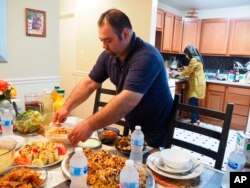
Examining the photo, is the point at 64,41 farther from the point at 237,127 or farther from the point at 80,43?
the point at 237,127

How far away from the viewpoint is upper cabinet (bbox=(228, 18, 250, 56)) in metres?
4.35

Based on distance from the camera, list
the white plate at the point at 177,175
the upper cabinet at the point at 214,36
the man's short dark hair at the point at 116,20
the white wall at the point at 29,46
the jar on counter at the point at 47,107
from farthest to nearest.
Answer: the upper cabinet at the point at 214,36 → the white wall at the point at 29,46 → the jar on counter at the point at 47,107 → the man's short dark hair at the point at 116,20 → the white plate at the point at 177,175

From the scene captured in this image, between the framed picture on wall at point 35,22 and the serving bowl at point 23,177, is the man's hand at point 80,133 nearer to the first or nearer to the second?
the serving bowl at point 23,177

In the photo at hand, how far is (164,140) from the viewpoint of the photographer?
5.14 feet

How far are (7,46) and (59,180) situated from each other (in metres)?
2.24

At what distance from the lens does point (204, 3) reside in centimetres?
441

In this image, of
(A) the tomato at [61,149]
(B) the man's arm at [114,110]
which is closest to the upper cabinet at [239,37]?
(B) the man's arm at [114,110]

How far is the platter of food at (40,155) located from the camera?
1050mm

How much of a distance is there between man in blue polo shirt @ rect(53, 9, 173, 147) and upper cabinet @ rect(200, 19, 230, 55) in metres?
3.59

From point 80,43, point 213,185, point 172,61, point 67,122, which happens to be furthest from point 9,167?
point 172,61

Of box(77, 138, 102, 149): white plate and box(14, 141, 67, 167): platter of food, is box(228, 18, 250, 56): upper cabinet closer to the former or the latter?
box(77, 138, 102, 149): white plate

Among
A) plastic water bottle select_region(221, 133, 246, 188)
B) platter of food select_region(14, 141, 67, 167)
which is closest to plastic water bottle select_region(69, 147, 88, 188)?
platter of food select_region(14, 141, 67, 167)

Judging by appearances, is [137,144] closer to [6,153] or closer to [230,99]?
[6,153]

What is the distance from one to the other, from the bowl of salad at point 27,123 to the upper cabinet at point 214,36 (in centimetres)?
426
